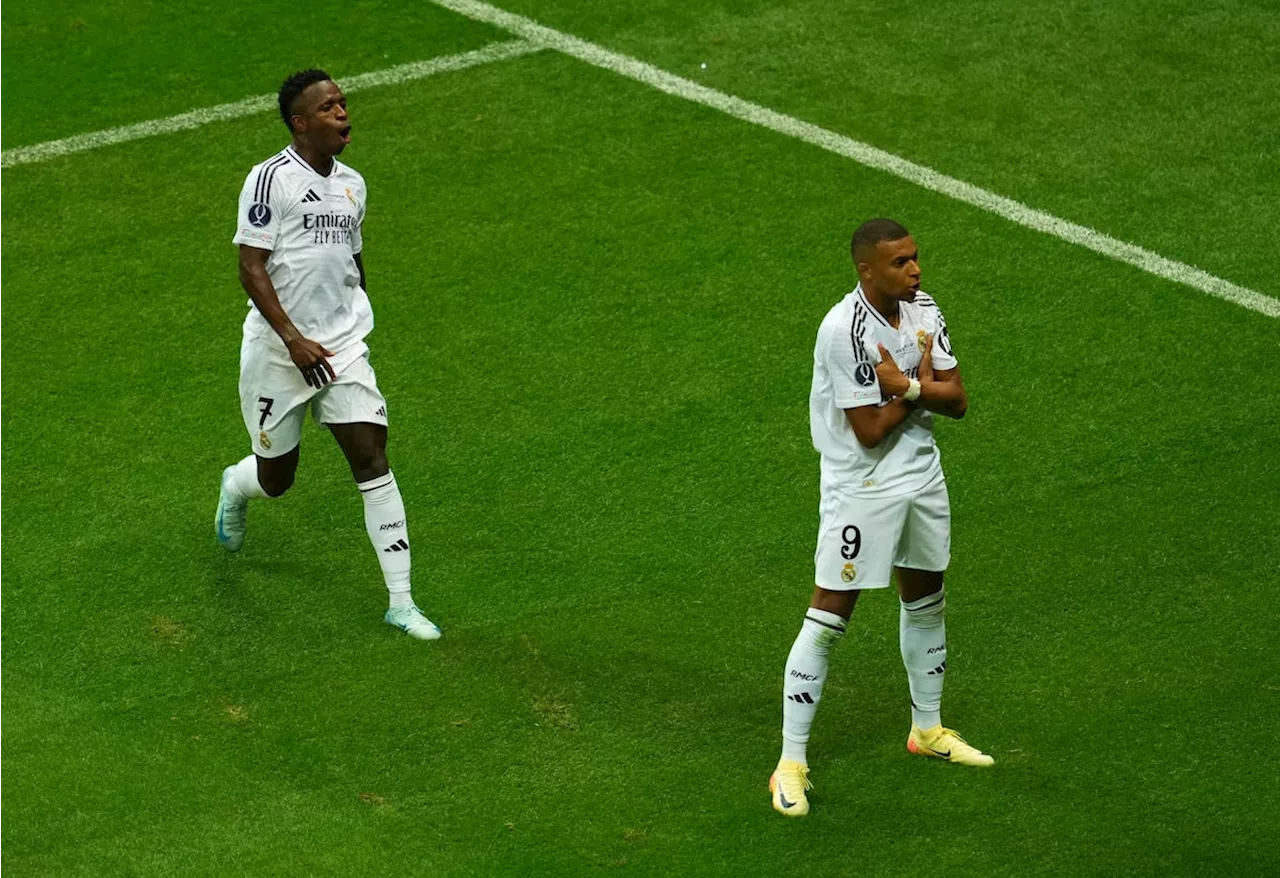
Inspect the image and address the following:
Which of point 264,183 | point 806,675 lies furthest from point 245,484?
point 806,675

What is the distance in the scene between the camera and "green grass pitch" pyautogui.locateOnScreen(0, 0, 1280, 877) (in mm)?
6875

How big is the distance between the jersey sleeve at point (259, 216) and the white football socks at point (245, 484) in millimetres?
1024

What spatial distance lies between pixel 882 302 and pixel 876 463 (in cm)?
55

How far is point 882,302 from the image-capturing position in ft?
21.3

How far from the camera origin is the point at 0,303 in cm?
1028

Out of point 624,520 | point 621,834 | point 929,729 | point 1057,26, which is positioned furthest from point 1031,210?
point 621,834

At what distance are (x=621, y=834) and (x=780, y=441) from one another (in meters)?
2.88

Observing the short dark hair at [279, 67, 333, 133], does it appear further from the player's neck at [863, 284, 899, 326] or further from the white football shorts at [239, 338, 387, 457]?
the player's neck at [863, 284, 899, 326]

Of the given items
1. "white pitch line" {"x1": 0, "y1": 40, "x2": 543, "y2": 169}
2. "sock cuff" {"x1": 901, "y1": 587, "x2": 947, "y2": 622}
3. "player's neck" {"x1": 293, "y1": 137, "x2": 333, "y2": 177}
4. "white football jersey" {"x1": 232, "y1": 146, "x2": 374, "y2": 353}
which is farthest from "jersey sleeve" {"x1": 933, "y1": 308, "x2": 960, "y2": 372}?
"white pitch line" {"x1": 0, "y1": 40, "x2": 543, "y2": 169}

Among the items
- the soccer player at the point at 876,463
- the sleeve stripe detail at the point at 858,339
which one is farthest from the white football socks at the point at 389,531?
the sleeve stripe detail at the point at 858,339

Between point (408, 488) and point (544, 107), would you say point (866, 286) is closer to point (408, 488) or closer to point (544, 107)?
point (408, 488)

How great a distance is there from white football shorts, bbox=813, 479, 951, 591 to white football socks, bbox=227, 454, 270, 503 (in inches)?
107

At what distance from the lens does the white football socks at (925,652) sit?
22.5 ft

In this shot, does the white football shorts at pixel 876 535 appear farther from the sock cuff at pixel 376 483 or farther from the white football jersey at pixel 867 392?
the sock cuff at pixel 376 483
